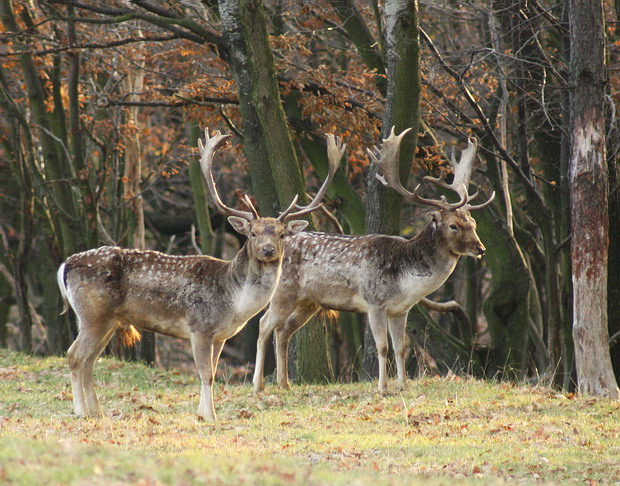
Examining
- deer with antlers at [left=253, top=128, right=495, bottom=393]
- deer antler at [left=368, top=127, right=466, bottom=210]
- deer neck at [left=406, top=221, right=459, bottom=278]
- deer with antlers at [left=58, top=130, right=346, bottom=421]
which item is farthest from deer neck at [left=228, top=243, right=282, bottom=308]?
deer antler at [left=368, top=127, right=466, bottom=210]

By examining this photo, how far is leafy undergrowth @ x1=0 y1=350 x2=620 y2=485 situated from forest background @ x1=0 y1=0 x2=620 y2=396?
1720mm

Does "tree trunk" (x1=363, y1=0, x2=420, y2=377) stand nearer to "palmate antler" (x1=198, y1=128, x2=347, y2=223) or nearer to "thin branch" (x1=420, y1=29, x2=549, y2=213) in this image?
"thin branch" (x1=420, y1=29, x2=549, y2=213)

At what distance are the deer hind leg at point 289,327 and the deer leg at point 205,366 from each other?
98.9 inches

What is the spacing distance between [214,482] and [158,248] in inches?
742

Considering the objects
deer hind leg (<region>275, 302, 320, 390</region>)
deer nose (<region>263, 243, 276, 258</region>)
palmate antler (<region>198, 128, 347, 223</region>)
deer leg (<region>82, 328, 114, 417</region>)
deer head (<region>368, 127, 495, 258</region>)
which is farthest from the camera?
deer hind leg (<region>275, 302, 320, 390</region>)

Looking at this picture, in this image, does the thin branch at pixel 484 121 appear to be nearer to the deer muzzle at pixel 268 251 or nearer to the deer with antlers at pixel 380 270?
the deer with antlers at pixel 380 270

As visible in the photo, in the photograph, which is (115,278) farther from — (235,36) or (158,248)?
(158,248)

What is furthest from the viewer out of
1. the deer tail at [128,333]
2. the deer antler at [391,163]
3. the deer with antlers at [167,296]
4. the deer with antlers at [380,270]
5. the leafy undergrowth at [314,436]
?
the deer antler at [391,163]

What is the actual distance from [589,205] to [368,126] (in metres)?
4.63

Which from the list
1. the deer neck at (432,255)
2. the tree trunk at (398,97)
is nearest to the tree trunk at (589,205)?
the deer neck at (432,255)

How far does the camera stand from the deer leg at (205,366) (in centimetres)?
960

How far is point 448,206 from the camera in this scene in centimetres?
1147

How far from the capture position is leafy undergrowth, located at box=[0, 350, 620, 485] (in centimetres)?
611

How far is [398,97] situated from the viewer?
12.8 metres
